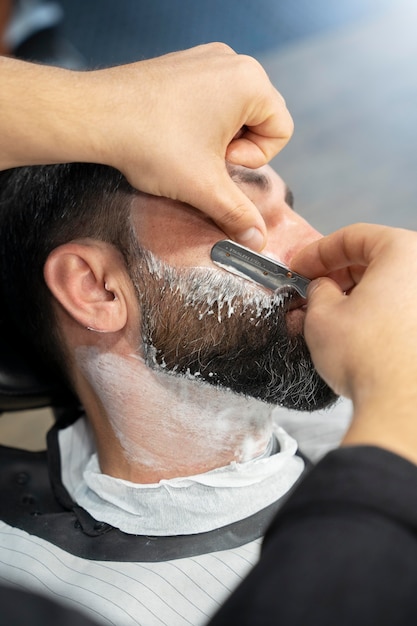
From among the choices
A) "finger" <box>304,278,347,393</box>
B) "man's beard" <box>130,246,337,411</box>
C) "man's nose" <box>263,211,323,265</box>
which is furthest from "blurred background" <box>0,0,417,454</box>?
"finger" <box>304,278,347,393</box>

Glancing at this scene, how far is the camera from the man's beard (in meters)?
1.27

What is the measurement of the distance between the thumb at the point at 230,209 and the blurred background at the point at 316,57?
1915mm

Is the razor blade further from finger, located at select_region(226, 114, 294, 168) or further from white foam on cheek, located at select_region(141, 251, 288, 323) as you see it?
finger, located at select_region(226, 114, 294, 168)

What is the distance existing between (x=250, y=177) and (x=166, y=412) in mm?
472

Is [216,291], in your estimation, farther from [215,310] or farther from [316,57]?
[316,57]

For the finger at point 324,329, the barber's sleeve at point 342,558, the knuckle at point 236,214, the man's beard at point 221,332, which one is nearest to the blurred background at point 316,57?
the man's beard at point 221,332

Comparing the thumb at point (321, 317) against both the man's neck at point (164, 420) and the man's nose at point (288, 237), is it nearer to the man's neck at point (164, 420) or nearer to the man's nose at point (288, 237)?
the man's nose at point (288, 237)

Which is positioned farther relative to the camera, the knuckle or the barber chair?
the barber chair

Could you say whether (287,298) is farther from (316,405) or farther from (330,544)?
(330,544)

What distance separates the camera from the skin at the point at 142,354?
49.8 inches

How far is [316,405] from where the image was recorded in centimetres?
136

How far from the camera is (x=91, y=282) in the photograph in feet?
4.41

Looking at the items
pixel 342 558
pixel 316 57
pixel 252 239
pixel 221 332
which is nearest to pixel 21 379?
pixel 221 332

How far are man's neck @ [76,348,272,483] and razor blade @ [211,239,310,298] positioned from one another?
0.23 meters
